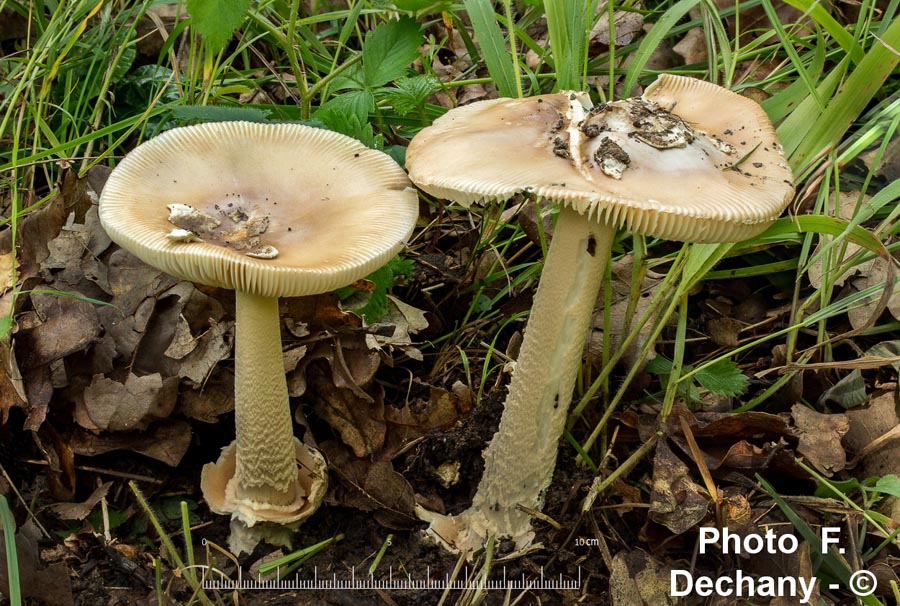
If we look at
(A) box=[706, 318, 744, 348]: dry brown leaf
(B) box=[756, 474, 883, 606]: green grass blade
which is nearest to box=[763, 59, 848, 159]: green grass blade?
(A) box=[706, 318, 744, 348]: dry brown leaf

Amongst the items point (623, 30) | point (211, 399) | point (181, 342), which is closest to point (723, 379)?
point (211, 399)

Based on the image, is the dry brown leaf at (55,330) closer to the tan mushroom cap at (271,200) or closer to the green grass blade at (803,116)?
the tan mushroom cap at (271,200)

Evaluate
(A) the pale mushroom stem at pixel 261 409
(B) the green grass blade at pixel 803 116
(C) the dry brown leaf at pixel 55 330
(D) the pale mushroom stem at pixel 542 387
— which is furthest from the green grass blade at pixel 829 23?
(C) the dry brown leaf at pixel 55 330

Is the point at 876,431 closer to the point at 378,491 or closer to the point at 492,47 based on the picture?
the point at 378,491

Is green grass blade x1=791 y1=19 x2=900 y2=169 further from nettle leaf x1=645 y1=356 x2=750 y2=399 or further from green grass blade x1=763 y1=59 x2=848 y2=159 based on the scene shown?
nettle leaf x1=645 y1=356 x2=750 y2=399

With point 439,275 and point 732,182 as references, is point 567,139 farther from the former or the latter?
point 439,275

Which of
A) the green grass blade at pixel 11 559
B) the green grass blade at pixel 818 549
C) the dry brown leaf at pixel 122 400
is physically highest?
the green grass blade at pixel 11 559
